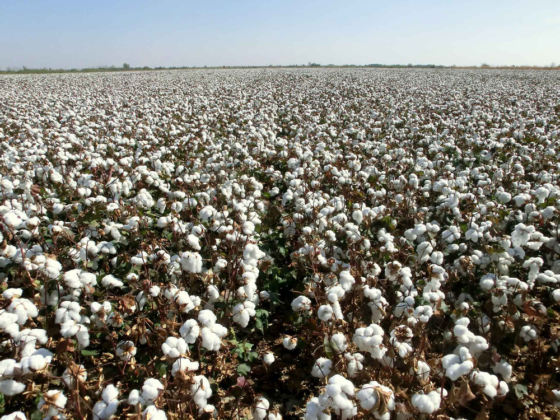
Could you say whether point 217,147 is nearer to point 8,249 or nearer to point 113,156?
point 113,156

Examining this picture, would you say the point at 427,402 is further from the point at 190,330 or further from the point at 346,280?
the point at 190,330

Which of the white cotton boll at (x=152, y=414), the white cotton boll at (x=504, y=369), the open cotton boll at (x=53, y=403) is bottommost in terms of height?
the white cotton boll at (x=504, y=369)

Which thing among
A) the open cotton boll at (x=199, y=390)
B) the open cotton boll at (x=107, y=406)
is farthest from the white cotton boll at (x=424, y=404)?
the open cotton boll at (x=107, y=406)

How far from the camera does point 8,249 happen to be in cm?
258

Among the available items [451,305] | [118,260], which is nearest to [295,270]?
[451,305]

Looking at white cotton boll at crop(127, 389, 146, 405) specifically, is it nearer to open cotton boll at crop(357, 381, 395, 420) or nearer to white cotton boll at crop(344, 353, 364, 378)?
open cotton boll at crop(357, 381, 395, 420)

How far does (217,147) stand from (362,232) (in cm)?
396

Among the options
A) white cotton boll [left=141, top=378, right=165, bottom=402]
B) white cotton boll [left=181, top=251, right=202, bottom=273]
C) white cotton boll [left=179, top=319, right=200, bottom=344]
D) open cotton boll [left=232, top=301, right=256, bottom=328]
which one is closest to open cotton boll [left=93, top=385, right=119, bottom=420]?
white cotton boll [left=141, top=378, right=165, bottom=402]

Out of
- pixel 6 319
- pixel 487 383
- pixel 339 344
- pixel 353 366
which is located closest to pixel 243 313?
pixel 339 344

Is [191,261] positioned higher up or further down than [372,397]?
higher up

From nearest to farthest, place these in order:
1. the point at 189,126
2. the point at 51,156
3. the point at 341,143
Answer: the point at 51,156 < the point at 341,143 < the point at 189,126

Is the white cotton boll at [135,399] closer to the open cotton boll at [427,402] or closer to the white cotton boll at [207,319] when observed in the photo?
the white cotton boll at [207,319]

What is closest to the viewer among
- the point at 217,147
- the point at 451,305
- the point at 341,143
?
the point at 451,305

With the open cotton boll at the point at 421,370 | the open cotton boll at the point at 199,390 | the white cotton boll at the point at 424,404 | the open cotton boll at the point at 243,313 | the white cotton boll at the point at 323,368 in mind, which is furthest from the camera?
the open cotton boll at the point at 243,313
